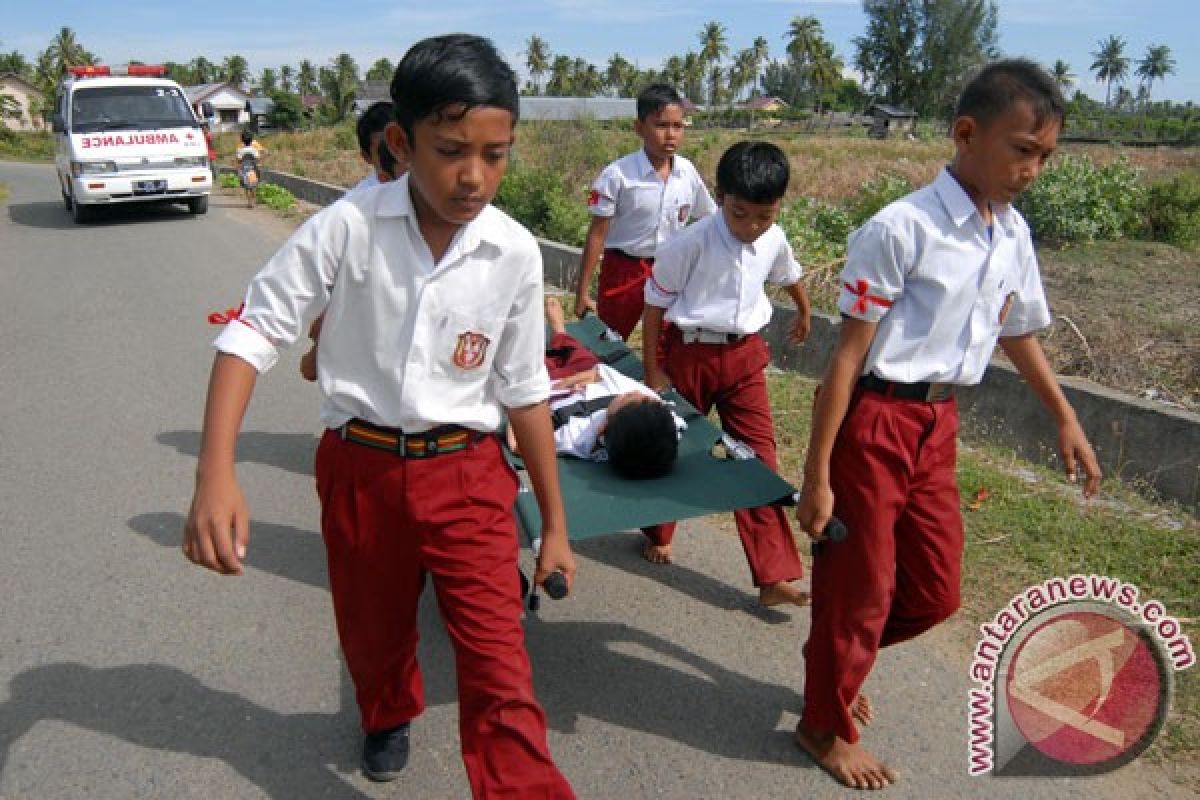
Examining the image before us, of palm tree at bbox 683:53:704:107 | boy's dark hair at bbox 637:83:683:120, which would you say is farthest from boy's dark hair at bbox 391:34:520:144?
palm tree at bbox 683:53:704:107

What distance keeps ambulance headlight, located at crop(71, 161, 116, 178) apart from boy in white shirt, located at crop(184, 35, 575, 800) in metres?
13.1

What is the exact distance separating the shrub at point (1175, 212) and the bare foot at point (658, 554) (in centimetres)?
1243

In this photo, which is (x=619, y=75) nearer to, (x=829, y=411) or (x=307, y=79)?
(x=307, y=79)

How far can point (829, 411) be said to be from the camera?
2.38m

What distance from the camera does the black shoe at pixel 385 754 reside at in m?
2.53

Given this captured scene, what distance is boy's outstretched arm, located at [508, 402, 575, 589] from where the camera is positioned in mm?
2205

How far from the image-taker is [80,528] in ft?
13.5

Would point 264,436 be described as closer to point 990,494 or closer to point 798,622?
point 798,622

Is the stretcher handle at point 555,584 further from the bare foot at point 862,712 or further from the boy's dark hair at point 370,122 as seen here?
the boy's dark hair at point 370,122

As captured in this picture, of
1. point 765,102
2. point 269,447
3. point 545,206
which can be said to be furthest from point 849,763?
point 765,102

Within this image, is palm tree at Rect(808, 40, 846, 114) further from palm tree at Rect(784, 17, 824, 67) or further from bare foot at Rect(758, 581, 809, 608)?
bare foot at Rect(758, 581, 809, 608)

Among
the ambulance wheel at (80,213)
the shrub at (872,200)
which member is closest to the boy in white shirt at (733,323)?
the shrub at (872,200)

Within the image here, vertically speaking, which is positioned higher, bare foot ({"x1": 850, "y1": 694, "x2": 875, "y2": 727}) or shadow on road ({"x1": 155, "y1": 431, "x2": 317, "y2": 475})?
bare foot ({"x1": 850, "y1": 694, "x2": 875, "y2": 727})

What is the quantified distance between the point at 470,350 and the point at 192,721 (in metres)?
1.62
